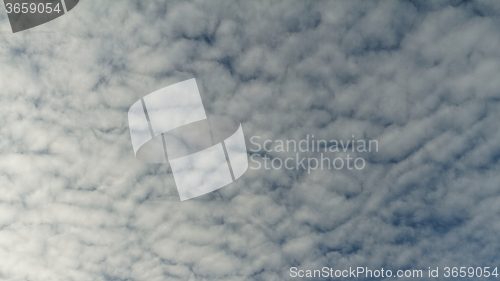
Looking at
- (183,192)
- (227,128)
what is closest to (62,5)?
A: (227,128)

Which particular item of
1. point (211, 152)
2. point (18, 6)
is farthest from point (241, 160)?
point (18, 6)

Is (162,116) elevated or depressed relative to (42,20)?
depressed

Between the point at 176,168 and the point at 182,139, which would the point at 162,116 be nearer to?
the point at 182,139

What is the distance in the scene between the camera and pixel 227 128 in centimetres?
1975

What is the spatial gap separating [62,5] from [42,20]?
4.36ft

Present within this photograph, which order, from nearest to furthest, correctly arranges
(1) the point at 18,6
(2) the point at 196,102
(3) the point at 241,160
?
(1) the point at 18,6 → (2) the point at 196,102 → (3) the point at 241,160

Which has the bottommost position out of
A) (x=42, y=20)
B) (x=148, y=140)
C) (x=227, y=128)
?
(x=148, y=140)

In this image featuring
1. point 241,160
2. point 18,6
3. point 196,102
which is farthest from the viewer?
point 241,160

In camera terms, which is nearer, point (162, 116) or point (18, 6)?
point (18, 6)

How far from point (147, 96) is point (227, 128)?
4.66 m

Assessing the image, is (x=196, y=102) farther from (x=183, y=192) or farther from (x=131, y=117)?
(x=183, y=192)
